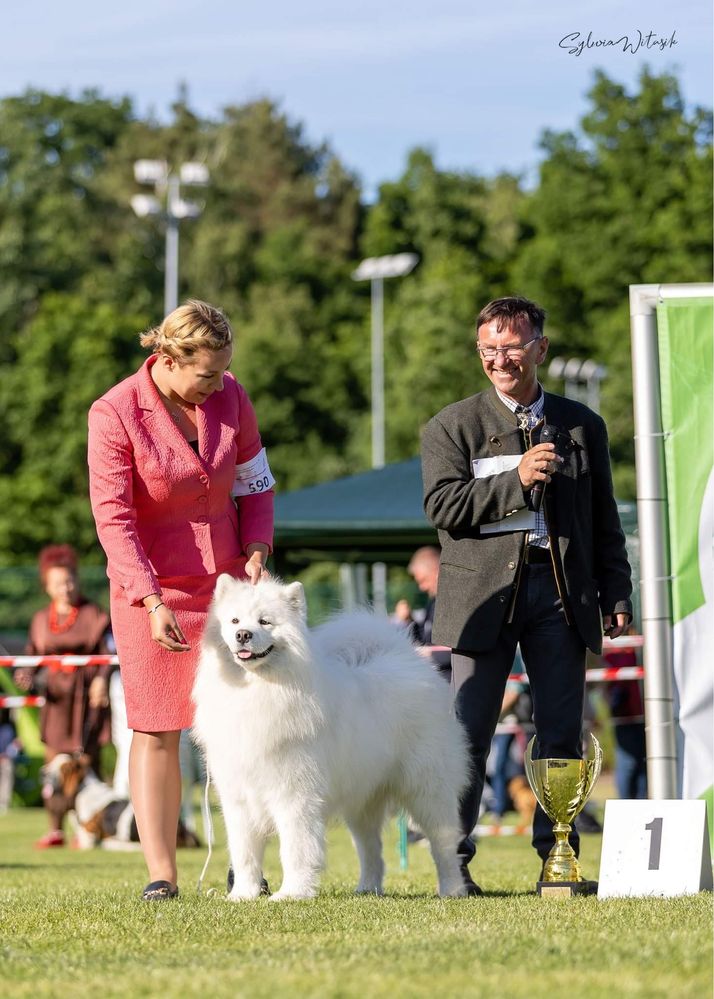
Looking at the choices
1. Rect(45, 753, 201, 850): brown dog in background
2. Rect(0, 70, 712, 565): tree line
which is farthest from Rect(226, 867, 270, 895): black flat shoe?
Rect(0, 70, 712, 565): tree line

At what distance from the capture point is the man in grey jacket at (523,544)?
209 inches

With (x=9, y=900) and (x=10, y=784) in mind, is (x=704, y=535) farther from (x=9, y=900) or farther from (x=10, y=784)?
(x=10, y=784)

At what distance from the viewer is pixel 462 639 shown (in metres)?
5.40

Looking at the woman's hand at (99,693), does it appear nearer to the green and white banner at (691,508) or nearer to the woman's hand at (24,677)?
the woman's hand at (24,677)

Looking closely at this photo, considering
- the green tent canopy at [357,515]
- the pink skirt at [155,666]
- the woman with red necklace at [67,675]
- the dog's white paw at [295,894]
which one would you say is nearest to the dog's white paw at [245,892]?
the dog's white paw at [295,894]

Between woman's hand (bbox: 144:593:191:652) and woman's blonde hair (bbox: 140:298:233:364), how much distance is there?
812 mm

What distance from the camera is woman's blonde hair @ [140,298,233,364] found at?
5.11 m

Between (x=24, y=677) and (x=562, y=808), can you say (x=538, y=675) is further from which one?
(x=24, y=677)

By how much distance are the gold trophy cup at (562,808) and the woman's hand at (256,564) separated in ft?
3.68

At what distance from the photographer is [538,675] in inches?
214

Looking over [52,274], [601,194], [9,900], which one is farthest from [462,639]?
[52,274]

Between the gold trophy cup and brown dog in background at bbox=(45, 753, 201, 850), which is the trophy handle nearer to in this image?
the gold trophy cup

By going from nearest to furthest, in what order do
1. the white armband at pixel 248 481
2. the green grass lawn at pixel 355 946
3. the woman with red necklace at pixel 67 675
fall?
the green grass lawn at pixel 355 946, the white armband at pixel 248 481, the woman with red necklace at pixel 67 675

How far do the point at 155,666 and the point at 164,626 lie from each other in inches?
12.1
